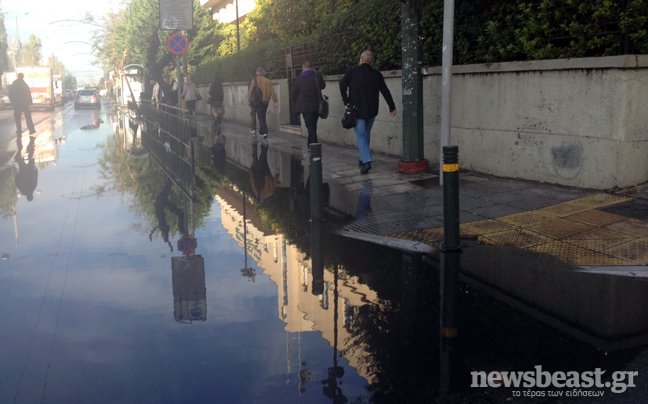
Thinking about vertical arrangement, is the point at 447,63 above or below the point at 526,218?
above

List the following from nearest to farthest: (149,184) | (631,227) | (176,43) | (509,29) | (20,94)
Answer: (631,227), (509,29), (149,184), (176,43), (20,94)

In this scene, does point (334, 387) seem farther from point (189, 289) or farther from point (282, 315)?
point (189, 289)

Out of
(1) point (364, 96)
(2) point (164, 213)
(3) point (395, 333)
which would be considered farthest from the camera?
(1) point (364, 96)

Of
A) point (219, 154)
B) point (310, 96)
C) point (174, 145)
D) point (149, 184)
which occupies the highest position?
point (310, 96)

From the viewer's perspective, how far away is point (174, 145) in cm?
1580

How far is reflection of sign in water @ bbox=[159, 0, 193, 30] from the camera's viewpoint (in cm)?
2520

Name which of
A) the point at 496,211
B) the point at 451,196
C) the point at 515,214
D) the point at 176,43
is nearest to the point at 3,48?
the point at 176,43

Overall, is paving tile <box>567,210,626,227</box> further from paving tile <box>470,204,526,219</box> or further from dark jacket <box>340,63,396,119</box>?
dark jacket <box>340,63,396,119</box>

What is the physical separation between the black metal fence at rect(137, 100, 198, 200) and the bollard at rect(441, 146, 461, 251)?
15.4 feet

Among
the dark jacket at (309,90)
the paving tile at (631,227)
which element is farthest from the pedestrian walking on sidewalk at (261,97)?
the paving tile at (631,227)

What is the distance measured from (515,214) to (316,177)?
2315 mm

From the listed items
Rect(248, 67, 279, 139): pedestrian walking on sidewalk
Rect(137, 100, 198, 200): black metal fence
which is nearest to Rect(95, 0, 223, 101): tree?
Rect(137, 100, 198, 200): black metal fence

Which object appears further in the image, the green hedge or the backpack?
the backpack

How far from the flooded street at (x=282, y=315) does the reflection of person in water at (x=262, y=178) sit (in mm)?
1547
